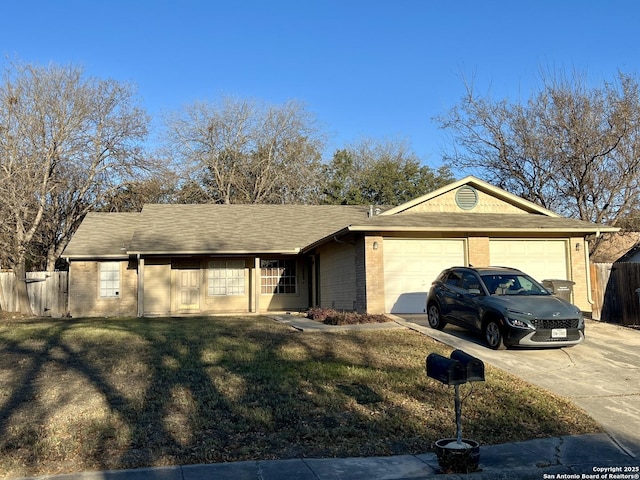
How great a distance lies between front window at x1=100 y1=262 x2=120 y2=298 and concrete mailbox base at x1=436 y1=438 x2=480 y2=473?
1893 centimetres

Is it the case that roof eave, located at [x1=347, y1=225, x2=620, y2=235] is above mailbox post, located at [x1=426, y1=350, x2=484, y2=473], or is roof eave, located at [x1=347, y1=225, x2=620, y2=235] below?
above

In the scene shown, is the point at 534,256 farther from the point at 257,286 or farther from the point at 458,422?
the point at 458,422

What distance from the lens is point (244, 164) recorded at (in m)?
41.0

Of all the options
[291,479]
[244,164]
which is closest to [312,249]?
[291,479]

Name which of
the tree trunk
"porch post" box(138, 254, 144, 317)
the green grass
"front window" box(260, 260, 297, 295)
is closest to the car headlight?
the green grass

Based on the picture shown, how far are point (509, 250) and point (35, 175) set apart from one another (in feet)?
74.0

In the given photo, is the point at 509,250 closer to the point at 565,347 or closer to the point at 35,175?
the point at 565,347

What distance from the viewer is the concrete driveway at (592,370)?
7727mm

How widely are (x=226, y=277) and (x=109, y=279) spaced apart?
4515 millimetres

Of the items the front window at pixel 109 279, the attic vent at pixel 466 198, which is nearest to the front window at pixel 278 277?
the front window at pixel 109 279

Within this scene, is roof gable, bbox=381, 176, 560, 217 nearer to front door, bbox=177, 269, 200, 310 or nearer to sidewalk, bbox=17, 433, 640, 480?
front door, bbox=177, 269, 200, 310

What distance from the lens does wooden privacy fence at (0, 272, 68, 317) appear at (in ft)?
76.8

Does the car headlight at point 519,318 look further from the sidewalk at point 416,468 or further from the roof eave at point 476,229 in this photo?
the roof eave at point 476,229

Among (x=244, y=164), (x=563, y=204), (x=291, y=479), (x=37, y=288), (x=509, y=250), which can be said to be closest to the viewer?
(x=291, y=479)
